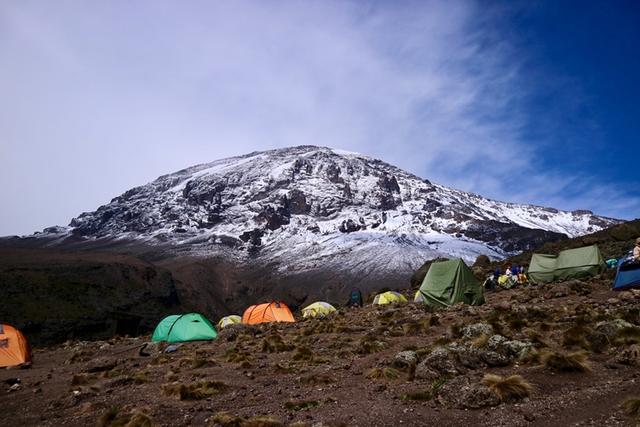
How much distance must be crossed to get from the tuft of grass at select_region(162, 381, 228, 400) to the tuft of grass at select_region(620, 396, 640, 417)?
7417 millimetres

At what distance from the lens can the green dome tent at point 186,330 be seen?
20.6m

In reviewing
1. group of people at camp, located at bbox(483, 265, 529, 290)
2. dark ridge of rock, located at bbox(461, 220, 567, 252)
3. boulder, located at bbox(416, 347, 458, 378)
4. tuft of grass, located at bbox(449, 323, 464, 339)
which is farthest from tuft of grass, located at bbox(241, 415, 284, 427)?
dark ridge of rock, located at bbox(461, 220, 567, 252)

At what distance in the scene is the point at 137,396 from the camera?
9.82m

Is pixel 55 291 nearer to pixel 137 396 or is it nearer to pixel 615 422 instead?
pixel 137 396

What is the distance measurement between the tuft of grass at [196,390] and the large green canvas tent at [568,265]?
69.9ft

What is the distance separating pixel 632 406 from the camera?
227 inches

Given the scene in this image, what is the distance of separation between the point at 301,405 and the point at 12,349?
14.8 metres

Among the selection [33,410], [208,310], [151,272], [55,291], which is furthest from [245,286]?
[33,410]

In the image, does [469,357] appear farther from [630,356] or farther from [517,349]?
[630,356]

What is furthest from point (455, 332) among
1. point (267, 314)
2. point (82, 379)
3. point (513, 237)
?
point (513, 237)

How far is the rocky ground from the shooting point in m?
6.74

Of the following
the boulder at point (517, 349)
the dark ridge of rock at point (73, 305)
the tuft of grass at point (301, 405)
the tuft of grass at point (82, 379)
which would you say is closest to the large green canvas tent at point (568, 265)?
the boulder at point (517, 349)

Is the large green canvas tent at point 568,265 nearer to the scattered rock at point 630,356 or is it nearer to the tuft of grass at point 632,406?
the scattered rock at point 630,356

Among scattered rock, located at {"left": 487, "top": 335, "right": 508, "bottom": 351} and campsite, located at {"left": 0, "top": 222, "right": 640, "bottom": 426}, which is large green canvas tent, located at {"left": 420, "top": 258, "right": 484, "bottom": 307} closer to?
campsite, located at {"left": 0, "top": 222, "right": 640, "bottom": 426}
